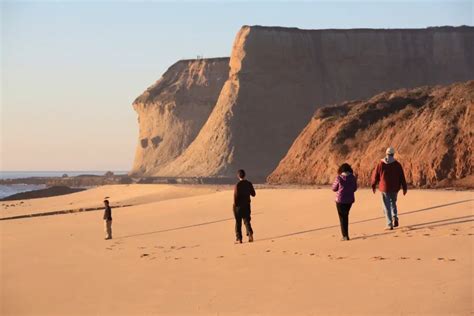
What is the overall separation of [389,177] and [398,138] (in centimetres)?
1612

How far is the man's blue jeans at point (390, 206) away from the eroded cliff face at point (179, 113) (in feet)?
284

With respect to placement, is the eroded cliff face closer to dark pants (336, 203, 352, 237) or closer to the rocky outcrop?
the rocky outcrop

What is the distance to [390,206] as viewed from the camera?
12625mm

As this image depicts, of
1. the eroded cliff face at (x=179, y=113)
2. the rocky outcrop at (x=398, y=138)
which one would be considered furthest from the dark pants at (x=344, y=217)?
the eroded cliff face at (x=179, y=113)

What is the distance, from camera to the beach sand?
7906mm

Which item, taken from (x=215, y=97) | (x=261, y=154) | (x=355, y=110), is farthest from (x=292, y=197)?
(x=215, y=97)

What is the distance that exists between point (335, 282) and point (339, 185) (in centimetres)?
398

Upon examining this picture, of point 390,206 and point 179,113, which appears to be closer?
point 390,206

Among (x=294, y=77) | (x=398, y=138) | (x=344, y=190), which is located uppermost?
(x=294, y=77)

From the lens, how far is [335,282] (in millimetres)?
8633

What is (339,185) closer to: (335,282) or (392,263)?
(392,263)

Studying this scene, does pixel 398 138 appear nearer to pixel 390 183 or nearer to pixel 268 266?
pixel 390 183

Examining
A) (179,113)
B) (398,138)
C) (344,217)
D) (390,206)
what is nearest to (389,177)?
(390,206)

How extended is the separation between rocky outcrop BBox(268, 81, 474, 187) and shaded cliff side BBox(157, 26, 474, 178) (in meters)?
38.1
